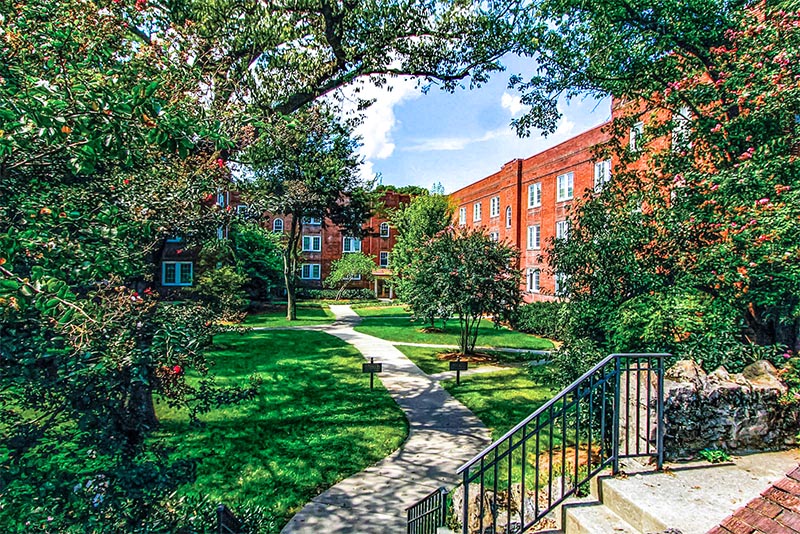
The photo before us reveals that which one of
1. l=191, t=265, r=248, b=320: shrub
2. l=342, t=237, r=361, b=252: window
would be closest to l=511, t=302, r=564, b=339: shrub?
l=191, t=265, r=248, b=320: shrub

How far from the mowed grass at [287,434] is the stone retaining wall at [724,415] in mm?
4804

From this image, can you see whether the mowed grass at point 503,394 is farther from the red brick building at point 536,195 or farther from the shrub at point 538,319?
the red brick building at point 536,195

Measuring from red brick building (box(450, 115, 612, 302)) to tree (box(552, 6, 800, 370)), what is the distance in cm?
1295

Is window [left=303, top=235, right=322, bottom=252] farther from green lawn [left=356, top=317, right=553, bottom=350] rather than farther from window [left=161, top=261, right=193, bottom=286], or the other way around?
green lawn [left=356, top=317, right=553, bottom=350]

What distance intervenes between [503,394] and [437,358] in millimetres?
4803

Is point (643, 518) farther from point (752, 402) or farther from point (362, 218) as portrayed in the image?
point (362, 218)

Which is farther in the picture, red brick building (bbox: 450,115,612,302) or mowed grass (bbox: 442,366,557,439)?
red brick building (bbox: 450,115,612,302)

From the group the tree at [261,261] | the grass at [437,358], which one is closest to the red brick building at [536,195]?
the grass at [437,358]

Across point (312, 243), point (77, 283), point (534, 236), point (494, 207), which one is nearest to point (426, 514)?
point (77, 283)

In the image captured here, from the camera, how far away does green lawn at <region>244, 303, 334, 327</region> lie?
2406cm

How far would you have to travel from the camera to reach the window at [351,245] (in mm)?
42812

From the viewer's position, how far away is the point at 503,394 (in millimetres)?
11367

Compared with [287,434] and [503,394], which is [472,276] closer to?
[503,394]

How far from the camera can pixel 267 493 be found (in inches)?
252
